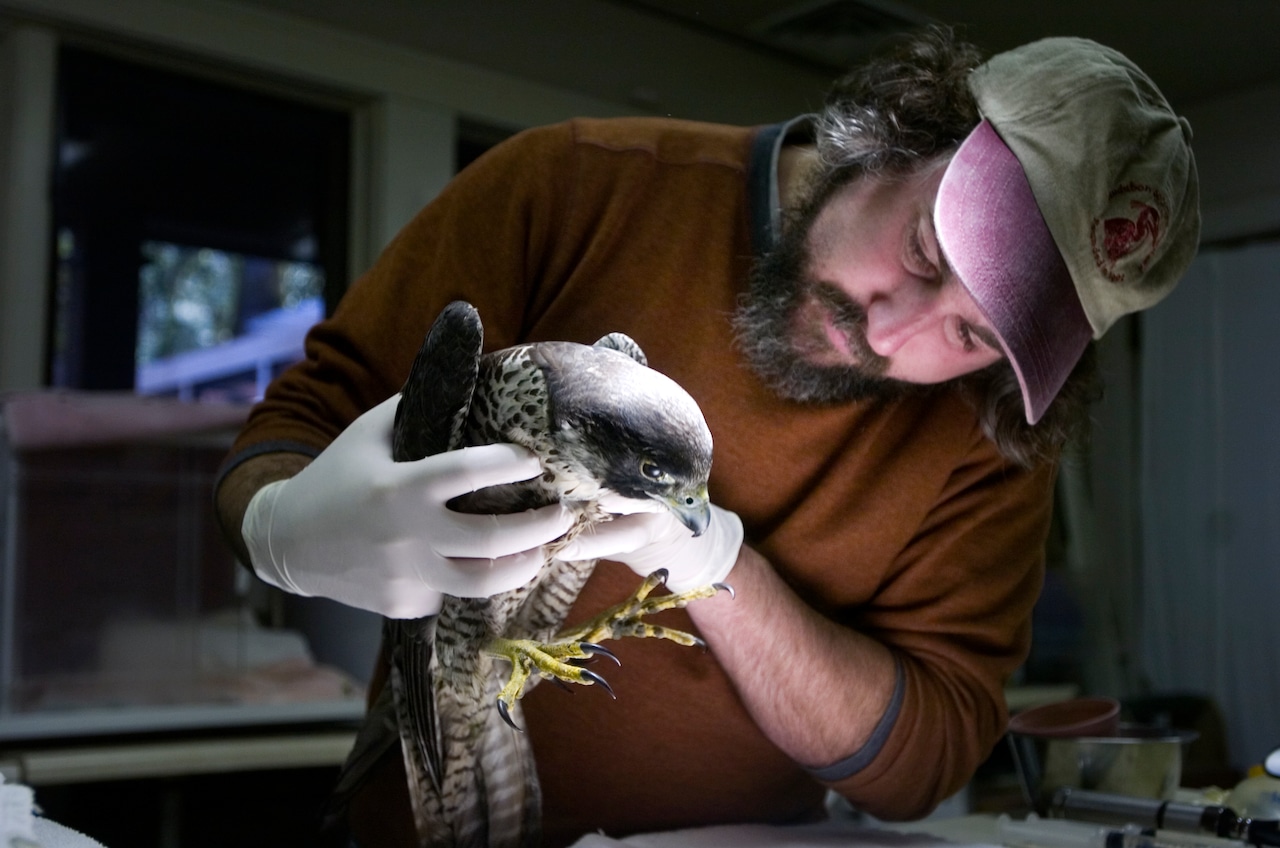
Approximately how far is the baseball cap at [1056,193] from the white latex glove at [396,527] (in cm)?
40

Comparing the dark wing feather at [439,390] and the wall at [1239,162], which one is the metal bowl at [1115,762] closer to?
the wall at [1239,162]

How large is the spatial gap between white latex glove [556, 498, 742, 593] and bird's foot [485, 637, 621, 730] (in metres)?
0.06

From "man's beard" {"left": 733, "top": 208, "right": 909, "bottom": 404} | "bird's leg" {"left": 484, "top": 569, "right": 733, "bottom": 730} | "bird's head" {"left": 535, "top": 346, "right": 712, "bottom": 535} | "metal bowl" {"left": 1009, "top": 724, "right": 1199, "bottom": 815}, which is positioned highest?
"man's beard" {"left": 733, "top": 208, "right": 909, "bottom": 404}

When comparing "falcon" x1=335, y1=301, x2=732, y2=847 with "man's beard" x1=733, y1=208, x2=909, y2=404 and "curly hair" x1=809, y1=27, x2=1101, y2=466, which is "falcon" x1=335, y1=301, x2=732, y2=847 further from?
"curly hair" x1=809, y1=27, x2=1101, y2=466

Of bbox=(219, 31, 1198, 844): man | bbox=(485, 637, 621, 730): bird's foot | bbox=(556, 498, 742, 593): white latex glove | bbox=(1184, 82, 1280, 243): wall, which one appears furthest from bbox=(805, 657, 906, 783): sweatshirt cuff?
bbox=(1184, 82, 1280, 243): wall

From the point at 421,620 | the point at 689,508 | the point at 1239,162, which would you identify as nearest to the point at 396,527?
the point at 421,620

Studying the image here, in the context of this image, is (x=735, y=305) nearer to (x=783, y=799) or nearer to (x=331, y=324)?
(x=331, y=324)

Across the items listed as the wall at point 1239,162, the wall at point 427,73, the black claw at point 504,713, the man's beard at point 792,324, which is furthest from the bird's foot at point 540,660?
the wall at point 1239,162

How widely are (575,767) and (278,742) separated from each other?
55cm

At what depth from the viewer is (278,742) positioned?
1.26m

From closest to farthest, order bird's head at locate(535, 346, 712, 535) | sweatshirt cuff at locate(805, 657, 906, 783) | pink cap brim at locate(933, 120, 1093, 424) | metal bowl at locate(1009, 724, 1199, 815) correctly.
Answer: bird's head at locate(535, 346, 712, 535), pink cap brim at locate(933, 120, 1093, 424), sweatshirt cuff at locate(805, 657, 906, 783), metal bowl at locate(1009, 724, 1199, 815)

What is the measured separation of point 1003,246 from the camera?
0.85 m

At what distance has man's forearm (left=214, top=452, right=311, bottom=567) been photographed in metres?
0.78

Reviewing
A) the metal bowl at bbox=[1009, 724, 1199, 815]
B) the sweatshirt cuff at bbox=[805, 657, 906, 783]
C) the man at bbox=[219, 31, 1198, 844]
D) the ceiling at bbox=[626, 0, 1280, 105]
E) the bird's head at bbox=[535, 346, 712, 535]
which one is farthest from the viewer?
the metal bowl at bbox=[1009, 724, 1199, 815]
